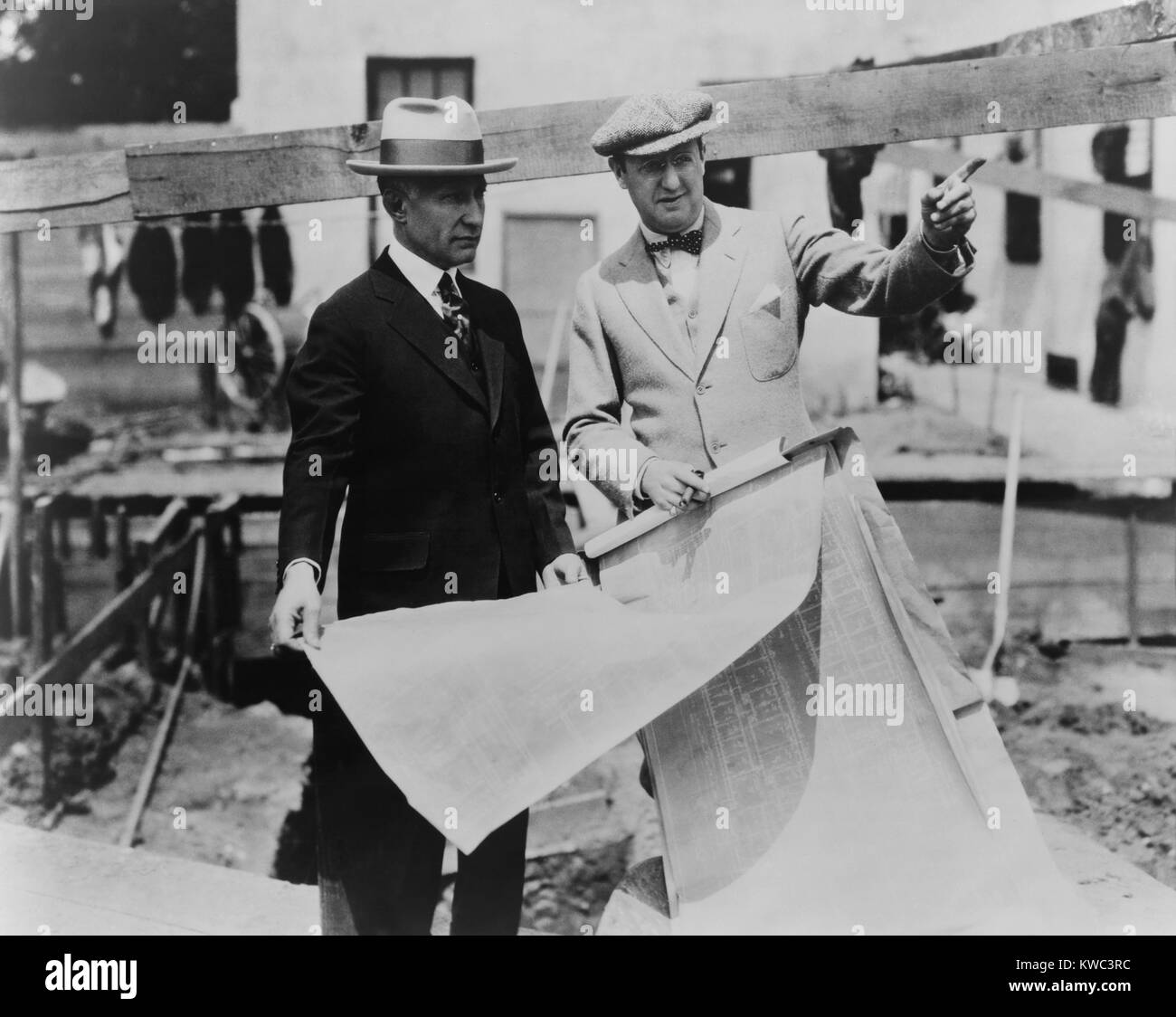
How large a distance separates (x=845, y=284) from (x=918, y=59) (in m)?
1.90

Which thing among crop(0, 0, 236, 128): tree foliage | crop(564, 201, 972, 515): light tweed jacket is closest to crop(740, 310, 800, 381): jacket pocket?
crop(564, 201, 972, 515): light tweed jacket

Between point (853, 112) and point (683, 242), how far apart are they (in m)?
0.94

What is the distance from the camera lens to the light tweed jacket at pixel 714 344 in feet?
10.8

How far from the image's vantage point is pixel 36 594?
6.32 metres

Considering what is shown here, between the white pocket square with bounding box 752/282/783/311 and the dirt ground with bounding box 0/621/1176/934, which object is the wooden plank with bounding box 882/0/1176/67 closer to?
the white pocket square with bounding box 752/282/783/311

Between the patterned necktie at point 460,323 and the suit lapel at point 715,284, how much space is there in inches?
21.6

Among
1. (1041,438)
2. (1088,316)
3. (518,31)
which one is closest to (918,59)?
(518,31)

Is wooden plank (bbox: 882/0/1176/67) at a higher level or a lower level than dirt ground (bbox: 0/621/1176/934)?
higher

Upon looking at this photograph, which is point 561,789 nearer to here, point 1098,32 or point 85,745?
point 85,745

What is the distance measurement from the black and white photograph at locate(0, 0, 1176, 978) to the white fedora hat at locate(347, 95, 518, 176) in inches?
0.5

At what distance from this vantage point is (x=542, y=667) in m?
2.98

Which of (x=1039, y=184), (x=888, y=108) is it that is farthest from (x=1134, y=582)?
(x=888, y=108)

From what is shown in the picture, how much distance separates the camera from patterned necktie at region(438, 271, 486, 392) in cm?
326
